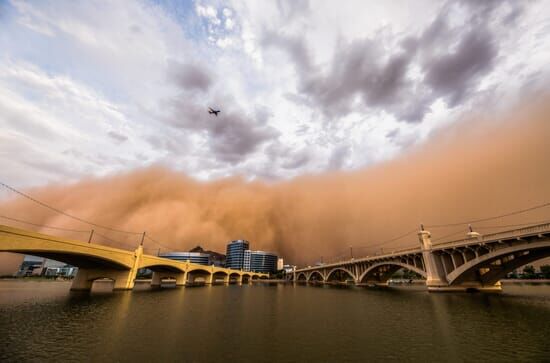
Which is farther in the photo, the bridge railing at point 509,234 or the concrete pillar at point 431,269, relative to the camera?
the concrete pillar at point 431,269

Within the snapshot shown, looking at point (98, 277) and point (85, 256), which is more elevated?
point (85, 256)

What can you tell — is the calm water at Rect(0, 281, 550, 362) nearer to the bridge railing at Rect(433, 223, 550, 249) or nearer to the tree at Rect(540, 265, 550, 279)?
the bridge railing at Rect(433, 223, 550, 249)

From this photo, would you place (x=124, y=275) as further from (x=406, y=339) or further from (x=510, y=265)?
(x=510, y=265)

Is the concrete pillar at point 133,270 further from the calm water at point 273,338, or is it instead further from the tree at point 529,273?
the tree at point 529,273

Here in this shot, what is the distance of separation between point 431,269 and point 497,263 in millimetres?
13198

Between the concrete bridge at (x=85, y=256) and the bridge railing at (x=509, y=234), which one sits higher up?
the bridge railing at (x=509, y=234)

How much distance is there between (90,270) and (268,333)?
2359 inches

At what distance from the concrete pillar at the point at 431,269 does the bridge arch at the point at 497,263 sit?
2.02 m

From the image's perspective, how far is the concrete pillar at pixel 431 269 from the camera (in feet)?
178

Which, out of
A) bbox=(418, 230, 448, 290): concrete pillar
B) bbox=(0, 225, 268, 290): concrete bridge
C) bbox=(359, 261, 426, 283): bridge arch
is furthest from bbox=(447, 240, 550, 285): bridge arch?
bbox=(0, 225, 268, 290): concrete bridge

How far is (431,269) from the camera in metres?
55.7

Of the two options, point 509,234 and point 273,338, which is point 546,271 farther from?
point 273,338

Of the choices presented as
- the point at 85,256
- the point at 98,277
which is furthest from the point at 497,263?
the point at 98,277

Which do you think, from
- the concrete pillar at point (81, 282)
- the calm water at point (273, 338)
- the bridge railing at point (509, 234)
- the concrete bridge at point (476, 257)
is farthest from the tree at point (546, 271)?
the concrete pillar at point (81, 282)
